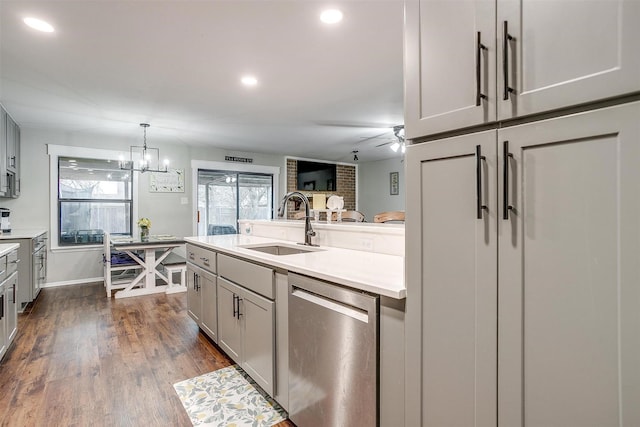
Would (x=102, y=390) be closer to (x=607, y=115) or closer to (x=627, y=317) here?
(x=627, y=317)

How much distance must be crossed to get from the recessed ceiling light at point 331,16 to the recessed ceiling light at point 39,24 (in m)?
1.81

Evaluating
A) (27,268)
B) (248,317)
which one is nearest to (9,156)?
Result: (27,268)

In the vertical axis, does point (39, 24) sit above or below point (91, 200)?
above

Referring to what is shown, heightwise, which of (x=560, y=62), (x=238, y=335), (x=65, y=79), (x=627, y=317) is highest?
(x=65, y=79)

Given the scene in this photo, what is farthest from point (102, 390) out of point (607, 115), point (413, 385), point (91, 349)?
point (607, 115)

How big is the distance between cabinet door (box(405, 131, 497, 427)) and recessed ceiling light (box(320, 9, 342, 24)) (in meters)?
Result: 1.44

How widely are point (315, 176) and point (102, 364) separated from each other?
19.3ft

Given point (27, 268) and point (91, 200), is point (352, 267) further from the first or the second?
point (91, 200)

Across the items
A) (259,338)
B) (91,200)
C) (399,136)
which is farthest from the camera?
(91,200)

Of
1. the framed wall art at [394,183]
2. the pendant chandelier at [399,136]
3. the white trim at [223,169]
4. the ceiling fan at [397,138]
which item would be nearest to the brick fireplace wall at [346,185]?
the white trim at [223,169]

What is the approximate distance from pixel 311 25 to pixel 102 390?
2.74 meters

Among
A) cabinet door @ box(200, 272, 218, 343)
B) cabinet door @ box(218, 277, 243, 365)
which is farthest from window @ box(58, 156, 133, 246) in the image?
cabinet door @ box(218, 277, 243, 365)

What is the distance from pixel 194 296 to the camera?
298 centimetres

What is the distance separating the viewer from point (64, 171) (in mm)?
5039
